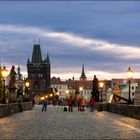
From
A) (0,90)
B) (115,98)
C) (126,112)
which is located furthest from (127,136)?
(0,90)

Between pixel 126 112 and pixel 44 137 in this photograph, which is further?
pixel 126 112

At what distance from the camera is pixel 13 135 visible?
68.5ft

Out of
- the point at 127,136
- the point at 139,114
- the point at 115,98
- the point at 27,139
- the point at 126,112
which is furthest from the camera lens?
the point at 115,98

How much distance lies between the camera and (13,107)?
50.2m

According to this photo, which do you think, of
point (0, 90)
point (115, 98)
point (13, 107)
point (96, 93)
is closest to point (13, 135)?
point (13, 107)

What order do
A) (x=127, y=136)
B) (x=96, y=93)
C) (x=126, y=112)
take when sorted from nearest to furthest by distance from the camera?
(x=127, y=136), (x=126, y=112), (x=96, y=93)

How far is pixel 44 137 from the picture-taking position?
20.0 metres

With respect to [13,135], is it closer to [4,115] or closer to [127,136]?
[127,136]

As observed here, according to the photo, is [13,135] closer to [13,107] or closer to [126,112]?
[126,112]

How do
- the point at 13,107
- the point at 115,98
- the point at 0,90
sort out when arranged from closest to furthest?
the point at 13,107 → the point at 115,98 → the point at 0,90

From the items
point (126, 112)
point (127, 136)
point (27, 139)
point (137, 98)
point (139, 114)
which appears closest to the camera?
point (27, 139)

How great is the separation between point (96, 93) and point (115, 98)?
18178mm

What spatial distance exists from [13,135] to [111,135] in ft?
12.5

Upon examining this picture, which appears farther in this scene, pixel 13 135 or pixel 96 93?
pixel 96 93
